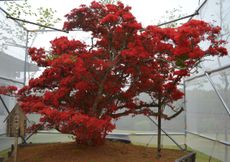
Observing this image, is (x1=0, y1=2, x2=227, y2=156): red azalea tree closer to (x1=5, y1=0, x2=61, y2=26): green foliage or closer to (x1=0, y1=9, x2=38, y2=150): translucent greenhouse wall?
(x1=0, y1=9, x2=38, y2=150): translucent greenhouse wall

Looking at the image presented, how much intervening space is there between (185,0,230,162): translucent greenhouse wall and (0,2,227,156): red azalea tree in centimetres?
52

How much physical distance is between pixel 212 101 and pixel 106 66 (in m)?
2.21

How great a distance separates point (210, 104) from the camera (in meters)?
5.79

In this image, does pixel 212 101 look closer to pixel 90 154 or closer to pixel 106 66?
pixel 106 66

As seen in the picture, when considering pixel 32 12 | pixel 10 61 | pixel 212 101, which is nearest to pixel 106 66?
pixel 212 101

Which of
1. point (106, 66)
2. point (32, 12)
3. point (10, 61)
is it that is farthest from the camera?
point (32, 12)

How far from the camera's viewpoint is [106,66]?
4504 millimetres

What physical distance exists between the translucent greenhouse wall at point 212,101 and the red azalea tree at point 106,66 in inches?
20.4

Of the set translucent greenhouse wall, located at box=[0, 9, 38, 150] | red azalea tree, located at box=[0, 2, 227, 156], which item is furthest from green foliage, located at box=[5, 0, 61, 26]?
red azalea tree, located at box=[0, 2, 227, 156]

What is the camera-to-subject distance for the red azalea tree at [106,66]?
430 cm

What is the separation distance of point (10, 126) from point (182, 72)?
2.48m

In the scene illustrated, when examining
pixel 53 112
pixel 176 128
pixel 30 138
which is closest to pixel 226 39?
pixel 53 112

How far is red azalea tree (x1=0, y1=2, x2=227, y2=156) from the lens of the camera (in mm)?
4305

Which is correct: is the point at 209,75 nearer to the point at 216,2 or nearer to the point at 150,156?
the point at 216,2
